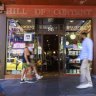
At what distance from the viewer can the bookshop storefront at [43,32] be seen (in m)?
16.5

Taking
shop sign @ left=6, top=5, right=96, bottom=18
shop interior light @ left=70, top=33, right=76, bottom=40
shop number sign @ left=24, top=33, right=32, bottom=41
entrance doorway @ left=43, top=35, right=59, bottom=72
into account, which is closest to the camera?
shop sign @ left=6, top=5, right=96, bottom=18

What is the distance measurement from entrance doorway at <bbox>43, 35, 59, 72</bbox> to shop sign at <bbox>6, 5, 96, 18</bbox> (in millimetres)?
1436

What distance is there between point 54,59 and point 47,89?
616cm

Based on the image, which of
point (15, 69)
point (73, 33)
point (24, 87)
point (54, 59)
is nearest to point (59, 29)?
point (73, 33)

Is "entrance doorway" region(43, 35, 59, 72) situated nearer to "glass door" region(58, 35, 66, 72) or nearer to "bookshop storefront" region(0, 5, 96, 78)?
"bookshop storefront" region(0, 5, 96, 78)

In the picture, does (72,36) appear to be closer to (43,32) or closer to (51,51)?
(43,32)

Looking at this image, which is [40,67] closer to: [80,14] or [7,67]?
[7,67]

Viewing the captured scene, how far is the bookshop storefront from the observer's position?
651 inches

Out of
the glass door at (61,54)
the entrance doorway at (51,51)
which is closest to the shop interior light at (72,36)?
the glass door at (61,54)

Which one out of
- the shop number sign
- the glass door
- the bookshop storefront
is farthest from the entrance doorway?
the shop number sign

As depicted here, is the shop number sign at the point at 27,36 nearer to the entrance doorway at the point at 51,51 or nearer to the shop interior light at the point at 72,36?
the entrance doorway at the point at 51,51

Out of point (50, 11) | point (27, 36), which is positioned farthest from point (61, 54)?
point (50, 11)

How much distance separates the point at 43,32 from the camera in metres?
17.4

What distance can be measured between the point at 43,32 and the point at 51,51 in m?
1.40
